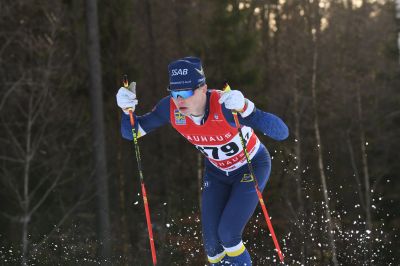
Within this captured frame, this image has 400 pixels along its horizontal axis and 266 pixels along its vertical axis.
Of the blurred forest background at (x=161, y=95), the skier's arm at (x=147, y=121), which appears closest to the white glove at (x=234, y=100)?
the skier's arm at (x=147, y=121)

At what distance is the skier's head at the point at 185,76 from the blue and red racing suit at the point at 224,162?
0.67ft

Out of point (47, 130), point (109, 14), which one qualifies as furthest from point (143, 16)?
point (47, 130)

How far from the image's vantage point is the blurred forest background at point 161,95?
15.4 meters

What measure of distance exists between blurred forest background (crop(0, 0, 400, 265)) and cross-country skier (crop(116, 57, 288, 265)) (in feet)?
29.4

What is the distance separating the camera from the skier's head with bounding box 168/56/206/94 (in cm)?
418

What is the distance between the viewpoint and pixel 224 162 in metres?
4.60

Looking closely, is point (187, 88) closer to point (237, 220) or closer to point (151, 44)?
point (237, 220)

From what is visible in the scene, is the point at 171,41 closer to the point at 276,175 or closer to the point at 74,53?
the point at 74,53

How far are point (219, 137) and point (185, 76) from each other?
1.74ft

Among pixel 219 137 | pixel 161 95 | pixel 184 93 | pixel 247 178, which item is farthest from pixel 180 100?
pixel 161 95

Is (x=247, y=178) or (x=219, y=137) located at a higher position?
(x=219, y=137)

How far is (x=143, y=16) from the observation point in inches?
896

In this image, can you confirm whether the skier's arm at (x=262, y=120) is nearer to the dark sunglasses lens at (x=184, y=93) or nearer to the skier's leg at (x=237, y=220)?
the dark sunglasses lens at (x=184, y=93)

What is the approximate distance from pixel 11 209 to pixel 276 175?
7.99m
